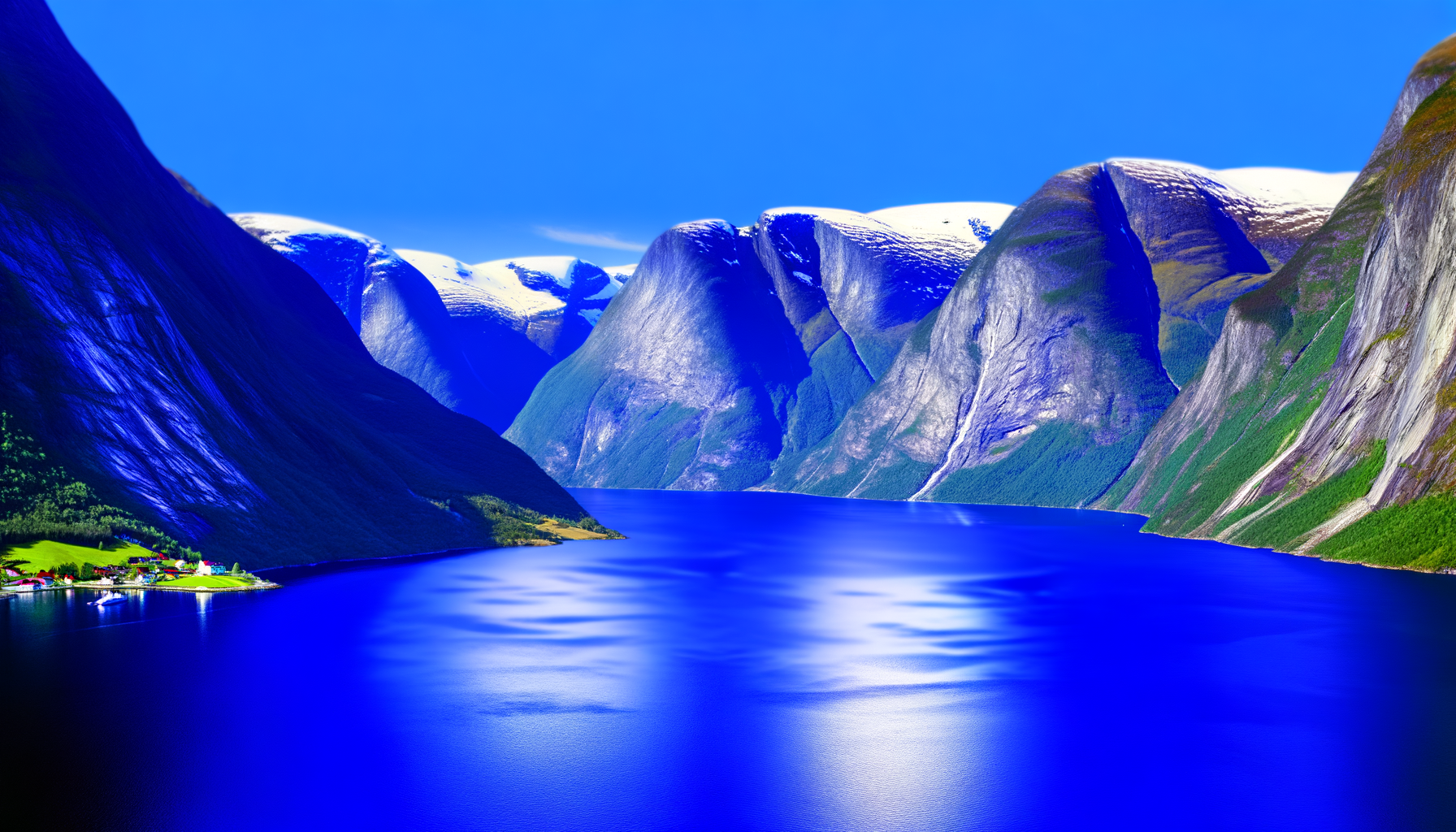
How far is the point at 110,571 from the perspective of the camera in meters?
70.2

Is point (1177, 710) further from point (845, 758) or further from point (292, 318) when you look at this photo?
point (292, 318)

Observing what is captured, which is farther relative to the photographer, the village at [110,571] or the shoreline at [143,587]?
the village at [110,571]

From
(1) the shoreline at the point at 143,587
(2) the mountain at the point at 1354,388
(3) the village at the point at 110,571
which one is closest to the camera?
(1) the shoreline at the point at 143,587

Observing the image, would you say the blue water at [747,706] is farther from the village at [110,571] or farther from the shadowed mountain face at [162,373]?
the shadowed mountain face at [162,373]

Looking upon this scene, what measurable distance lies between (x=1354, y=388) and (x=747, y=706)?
239 ft

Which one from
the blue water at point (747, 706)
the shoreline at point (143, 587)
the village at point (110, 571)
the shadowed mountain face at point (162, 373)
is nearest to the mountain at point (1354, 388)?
the blue water at point (747, 706)

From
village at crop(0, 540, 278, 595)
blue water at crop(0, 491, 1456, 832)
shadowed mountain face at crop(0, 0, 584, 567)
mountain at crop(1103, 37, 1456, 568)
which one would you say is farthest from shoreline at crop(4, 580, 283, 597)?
mountain at crop(1103, 37, 1456, 568)

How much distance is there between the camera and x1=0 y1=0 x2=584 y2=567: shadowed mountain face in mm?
79688

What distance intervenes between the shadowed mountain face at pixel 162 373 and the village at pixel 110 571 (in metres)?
4.43

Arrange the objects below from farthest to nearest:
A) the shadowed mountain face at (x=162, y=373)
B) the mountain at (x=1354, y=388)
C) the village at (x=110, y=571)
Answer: the mountain at (x=1354, y=388) → the shadowed mountain face at (x=162, y=373) → the village at (x=110, y=571)

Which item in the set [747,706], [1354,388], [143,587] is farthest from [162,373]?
[1354,388]

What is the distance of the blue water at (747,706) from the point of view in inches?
1262

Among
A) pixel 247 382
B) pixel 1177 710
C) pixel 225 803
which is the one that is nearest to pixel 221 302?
pixel 247 382

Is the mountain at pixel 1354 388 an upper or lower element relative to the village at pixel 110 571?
upper
